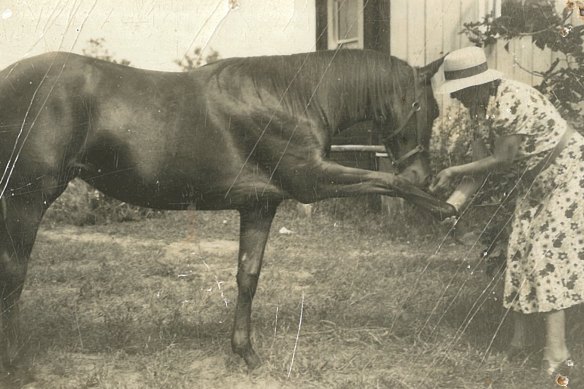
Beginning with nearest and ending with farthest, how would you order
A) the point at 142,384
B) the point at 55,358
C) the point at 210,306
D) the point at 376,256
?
the point at 142,384, the point at 55,358, the point at 210,306, the point at 376,256

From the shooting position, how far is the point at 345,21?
6465mm

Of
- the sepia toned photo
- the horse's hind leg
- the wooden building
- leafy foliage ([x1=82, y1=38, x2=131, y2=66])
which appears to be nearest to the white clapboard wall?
the wooden building

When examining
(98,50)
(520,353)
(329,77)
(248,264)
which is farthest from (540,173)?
(98,50)

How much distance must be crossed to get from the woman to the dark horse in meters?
0.25

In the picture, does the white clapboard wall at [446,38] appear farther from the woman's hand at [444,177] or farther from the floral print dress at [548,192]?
the woman's hand at [444,177]

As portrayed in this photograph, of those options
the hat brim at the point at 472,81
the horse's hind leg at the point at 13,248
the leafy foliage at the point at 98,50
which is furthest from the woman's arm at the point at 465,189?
the leafy foliage at the point at 98,50

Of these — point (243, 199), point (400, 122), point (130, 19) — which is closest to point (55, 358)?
point (243, 199)

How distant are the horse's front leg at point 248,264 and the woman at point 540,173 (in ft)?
A: 3.45

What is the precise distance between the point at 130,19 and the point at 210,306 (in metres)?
2.14

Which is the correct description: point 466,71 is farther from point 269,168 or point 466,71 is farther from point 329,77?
point 269,168

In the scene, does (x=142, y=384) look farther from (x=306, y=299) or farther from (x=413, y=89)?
(x=413, y=89)

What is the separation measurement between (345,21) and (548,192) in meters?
3.61

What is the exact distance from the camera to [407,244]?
19.1ft

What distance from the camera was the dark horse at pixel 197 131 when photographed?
11.1 ft
